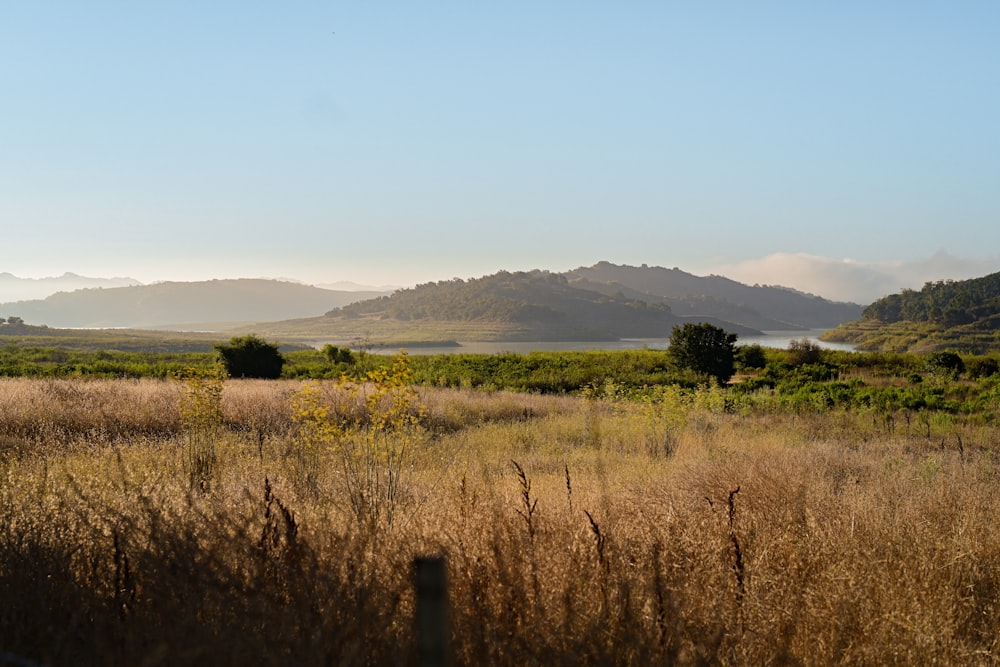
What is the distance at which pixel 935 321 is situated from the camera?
89.3 meters

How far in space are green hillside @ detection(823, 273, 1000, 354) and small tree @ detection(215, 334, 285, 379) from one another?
164 feet

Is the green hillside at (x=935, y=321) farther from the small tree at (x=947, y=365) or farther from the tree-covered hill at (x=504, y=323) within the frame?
the tree-covered hill at (x=504, y=323)

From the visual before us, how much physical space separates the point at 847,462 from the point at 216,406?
26.8 feet

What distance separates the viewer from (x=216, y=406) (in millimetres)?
8961

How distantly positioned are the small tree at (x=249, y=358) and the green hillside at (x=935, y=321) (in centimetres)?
5011

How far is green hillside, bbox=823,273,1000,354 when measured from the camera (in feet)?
241

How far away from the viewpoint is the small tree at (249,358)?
2700 centimetres

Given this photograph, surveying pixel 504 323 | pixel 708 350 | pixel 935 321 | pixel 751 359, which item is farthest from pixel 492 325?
pixel 708 350

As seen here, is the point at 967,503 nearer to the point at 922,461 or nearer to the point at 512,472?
the point at 922,461

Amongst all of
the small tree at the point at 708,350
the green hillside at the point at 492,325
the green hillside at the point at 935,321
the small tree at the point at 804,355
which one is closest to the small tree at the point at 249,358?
the small tree at the point at 708,350

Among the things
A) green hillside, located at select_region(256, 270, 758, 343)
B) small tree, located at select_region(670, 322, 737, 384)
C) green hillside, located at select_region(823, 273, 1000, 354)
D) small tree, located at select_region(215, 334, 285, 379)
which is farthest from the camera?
green hillside, located at select_region(256, 270, 758, 343)

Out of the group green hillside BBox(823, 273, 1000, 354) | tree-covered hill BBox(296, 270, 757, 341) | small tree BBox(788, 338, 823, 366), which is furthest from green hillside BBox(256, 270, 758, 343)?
small tree BBox(788, 338, 823, 366)

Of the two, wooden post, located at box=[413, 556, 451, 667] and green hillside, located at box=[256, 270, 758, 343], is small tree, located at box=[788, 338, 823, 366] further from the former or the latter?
green hillside, located at box=[256, 270, 758, 343]

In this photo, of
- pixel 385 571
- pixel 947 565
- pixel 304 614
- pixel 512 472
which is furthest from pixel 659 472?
pixel 304 614
